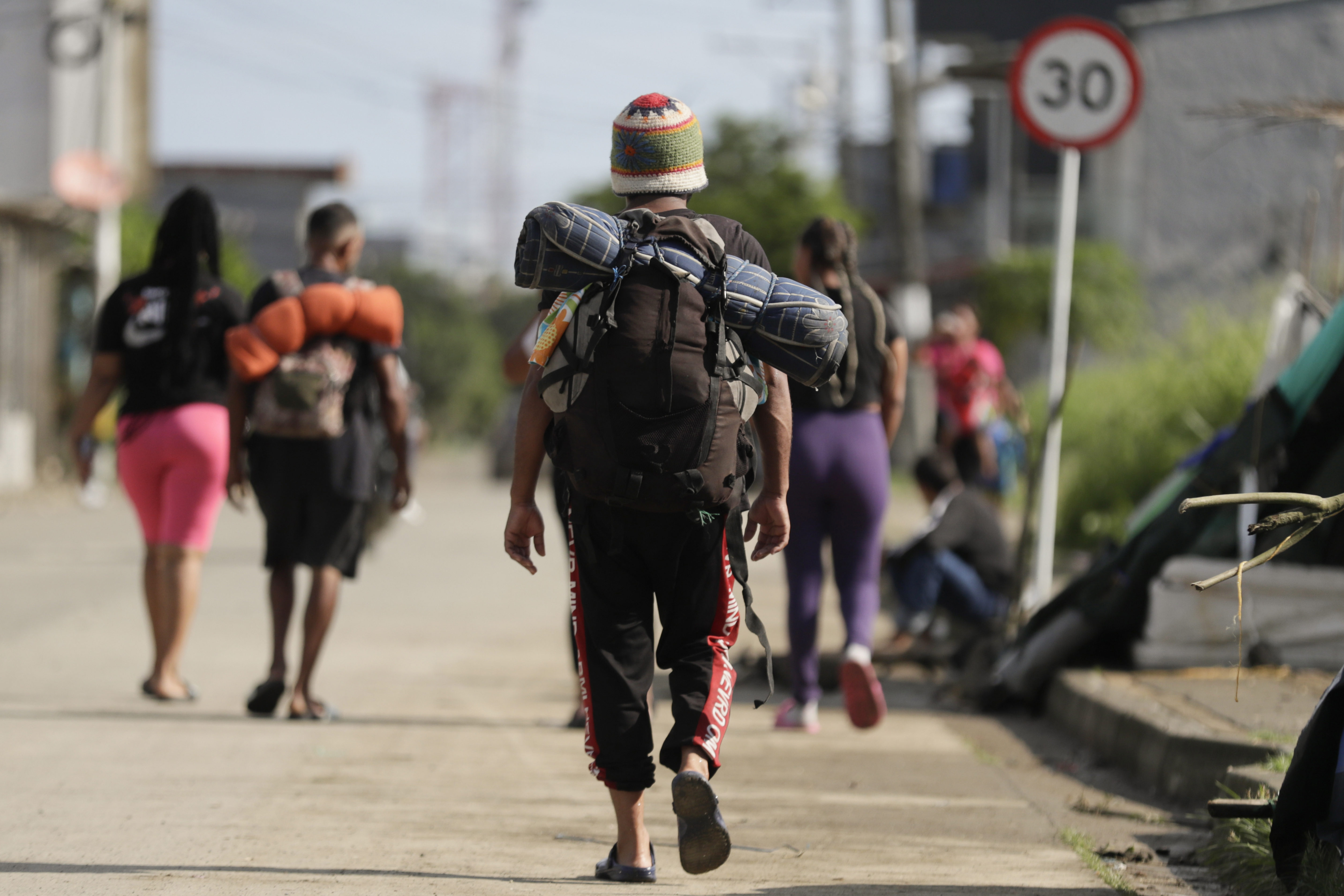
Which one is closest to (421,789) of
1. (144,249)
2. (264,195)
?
(144,249)

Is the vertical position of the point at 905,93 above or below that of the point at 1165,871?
above

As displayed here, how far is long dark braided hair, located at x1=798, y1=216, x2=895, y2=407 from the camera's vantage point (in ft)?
21.4

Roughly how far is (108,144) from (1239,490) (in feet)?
69.5

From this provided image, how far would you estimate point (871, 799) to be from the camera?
209 inches

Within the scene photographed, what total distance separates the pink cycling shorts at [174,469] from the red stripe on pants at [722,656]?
328 cm

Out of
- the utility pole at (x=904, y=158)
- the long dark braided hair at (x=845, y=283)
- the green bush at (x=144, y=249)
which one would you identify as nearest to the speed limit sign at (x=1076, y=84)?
the long dark braided hair at (x=845, y=283)

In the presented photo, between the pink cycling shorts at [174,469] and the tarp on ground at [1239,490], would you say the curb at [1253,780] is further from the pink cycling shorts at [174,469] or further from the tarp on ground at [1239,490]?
the pink cycling shorts at [174,469]


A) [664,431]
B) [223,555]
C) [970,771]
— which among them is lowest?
[223,555]

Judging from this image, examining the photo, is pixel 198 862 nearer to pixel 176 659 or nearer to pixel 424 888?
pixel 424 888

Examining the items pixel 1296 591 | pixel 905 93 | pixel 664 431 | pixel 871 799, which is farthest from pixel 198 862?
pixel 905 93

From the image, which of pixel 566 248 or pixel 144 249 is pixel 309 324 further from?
pixel 144 249

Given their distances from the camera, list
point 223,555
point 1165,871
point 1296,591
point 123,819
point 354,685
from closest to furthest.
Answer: point 1165,871 < point 123,819 < point 1296,591 < point 354,685 < point 223,555

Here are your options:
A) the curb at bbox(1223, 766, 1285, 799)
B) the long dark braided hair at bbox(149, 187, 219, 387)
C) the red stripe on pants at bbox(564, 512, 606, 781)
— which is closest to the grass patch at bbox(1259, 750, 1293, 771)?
the curb at bbox(1223, 766, 1285, 799)

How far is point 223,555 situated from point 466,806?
368 inches
